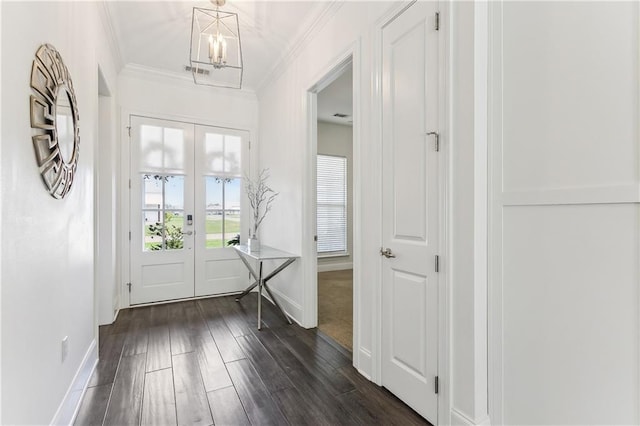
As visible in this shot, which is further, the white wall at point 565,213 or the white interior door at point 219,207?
the white interior door at point 219,207

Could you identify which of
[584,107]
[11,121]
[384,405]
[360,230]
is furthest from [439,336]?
[11,121]

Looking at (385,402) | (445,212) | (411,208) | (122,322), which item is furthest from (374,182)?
(122,322)

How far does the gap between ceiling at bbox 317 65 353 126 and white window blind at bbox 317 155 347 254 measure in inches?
30.3

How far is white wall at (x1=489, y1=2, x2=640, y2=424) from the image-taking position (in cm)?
113

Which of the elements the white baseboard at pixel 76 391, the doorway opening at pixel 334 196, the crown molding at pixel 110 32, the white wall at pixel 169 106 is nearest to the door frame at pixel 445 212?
the white baseboard at pixel 76 391

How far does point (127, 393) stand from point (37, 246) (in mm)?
1237

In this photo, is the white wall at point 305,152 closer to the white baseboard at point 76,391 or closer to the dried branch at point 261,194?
the dried branch at point 261,194

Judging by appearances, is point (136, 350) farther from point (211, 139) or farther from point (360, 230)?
point (211, 139)

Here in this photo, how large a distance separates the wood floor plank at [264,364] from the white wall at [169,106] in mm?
2013

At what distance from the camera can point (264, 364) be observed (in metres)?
2.41

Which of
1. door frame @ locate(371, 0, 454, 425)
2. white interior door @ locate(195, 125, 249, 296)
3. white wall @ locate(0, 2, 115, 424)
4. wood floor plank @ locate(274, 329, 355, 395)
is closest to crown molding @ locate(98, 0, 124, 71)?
white wall @ locate(0, 2, 115, 424)

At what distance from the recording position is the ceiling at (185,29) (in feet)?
9.00

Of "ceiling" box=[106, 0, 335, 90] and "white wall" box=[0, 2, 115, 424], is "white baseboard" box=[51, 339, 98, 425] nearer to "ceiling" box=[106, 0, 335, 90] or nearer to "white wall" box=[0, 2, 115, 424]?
"white wall" box=[0, 2, 115, 424]

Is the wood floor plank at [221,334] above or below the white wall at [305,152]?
below
